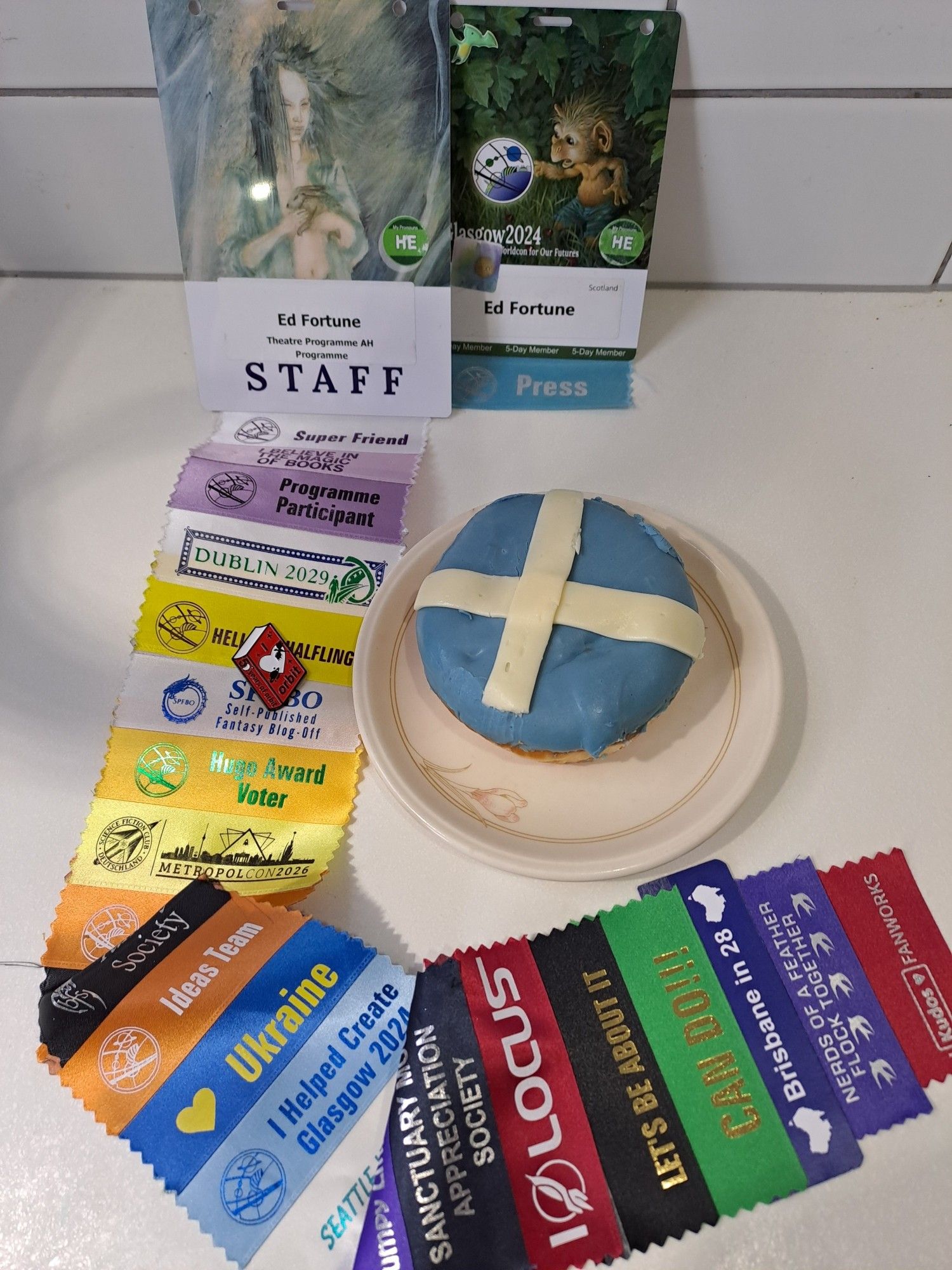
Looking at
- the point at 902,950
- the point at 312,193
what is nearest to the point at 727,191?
the point at 312,193

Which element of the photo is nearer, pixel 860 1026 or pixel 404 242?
pixel 860 1026

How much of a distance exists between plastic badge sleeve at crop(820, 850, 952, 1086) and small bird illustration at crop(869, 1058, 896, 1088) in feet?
0.06

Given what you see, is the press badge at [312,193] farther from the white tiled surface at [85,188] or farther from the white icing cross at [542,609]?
the white icing cross at [542,609]

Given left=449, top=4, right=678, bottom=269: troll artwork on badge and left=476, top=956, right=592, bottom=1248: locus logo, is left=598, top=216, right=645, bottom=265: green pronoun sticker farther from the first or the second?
left=476, top=956, right=592, bottom=1248: locus logo

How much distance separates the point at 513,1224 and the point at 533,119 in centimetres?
93

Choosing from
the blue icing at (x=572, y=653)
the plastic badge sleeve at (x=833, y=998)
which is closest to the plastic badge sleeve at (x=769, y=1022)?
the plastic badge sleeve at (x=833, y=998)

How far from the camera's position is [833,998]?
0.71m

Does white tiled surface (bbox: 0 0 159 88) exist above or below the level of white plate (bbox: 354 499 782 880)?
above

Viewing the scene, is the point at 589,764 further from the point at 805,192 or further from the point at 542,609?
the point at 805,192

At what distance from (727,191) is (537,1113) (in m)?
0.91

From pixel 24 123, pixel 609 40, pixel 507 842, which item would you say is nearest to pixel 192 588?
pixel 507 842

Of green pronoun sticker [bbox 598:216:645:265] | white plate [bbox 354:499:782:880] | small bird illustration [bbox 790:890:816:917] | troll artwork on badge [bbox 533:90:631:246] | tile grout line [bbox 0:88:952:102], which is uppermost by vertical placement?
tile grout line [bbox 0:88:952:102]

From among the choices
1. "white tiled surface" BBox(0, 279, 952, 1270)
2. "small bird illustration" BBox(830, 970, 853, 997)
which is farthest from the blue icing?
"small bird illustration" BBox(830, 970, 853, 997)

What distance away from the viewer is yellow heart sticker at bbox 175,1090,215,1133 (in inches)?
26.2
